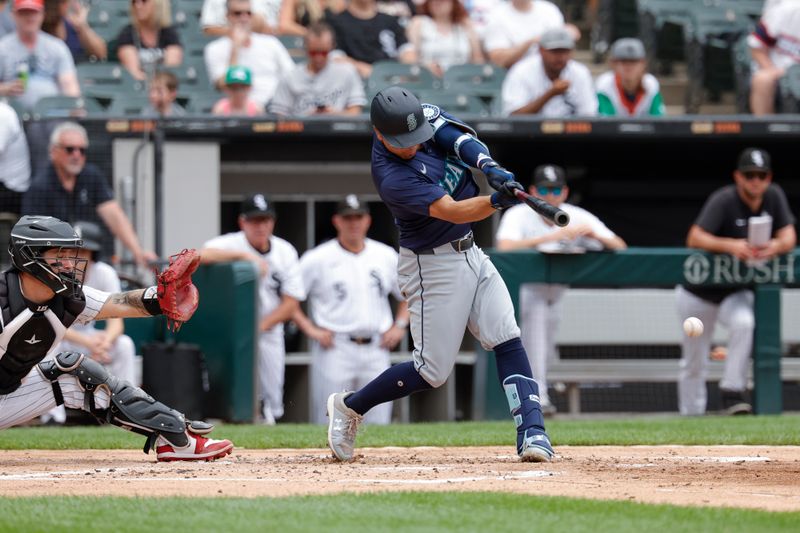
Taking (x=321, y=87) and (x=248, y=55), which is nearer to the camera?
(x=321, y=87)

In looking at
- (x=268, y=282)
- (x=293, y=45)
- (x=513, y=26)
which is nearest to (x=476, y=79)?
(x=513, y=26)

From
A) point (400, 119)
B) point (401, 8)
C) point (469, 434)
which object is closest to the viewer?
point (400, 119)

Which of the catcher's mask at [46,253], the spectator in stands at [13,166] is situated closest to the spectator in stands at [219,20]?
the spectator in stands at [13,166]

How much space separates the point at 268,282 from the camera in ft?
30.3

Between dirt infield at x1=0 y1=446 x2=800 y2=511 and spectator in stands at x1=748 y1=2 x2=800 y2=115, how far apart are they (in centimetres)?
536

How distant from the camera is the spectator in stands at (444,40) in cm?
1145

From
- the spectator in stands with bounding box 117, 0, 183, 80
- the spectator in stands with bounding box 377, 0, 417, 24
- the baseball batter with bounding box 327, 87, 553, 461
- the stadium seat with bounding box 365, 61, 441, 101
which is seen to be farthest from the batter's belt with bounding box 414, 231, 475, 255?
the spectator in stands with bounding box 377, 0, 417, 24

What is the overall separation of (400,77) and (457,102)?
0.65m

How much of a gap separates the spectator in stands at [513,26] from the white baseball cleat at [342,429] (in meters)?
6.17

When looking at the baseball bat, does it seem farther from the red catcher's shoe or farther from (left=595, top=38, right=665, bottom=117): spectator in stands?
(left=595, top=38, right=665, bottom=117): spectator in stands

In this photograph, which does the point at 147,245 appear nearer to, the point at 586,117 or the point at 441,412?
the point at 441,412

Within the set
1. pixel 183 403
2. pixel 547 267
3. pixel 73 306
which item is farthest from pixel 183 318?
pixel 547 267

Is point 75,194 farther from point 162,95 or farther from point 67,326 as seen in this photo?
point 67,326

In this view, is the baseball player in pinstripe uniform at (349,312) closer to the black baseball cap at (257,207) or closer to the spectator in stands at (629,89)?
the black baseball cap at (257,207)
